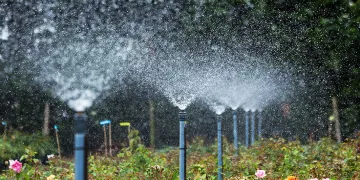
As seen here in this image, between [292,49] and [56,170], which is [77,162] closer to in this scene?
[56,170]

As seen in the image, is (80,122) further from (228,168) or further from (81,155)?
(228,168)

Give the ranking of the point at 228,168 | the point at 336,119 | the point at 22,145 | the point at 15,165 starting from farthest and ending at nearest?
the point at 336,119
the point at 22,145
the point at 228,168
the point at 15,165

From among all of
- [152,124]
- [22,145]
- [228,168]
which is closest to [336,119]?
[152,124]

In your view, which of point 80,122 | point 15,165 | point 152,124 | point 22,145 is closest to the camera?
point 80,122

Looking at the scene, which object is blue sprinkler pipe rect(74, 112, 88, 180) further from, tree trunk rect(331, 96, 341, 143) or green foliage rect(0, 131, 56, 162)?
tree trunk rect(331, 96, 341, 143)

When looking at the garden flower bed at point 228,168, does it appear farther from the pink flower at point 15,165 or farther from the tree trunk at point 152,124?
the tree trunk at point 152,124

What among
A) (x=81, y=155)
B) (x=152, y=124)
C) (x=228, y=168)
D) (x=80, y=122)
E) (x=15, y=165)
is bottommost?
(x=228, y=168)

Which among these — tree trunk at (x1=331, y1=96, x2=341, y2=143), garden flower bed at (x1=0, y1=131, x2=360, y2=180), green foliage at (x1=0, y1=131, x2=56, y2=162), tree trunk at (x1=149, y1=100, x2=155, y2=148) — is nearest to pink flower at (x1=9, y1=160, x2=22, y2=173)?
garden flower bed at (x1=0, y1=131, x2=360, y2=180)

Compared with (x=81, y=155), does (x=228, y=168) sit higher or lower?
lower

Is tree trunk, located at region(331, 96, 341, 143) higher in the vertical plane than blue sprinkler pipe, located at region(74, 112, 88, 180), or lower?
higher

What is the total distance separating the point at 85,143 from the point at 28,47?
762 centimetres

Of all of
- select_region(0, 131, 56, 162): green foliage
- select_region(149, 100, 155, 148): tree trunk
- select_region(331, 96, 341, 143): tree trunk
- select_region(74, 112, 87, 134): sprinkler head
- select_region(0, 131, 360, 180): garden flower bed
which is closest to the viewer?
select_region(74, 112, 87, 134): sprinkler head

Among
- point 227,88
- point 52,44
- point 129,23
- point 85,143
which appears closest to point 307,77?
point 227,88

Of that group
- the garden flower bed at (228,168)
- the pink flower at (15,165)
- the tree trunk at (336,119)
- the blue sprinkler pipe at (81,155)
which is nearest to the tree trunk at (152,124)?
the garden flower bed at (228,168)
